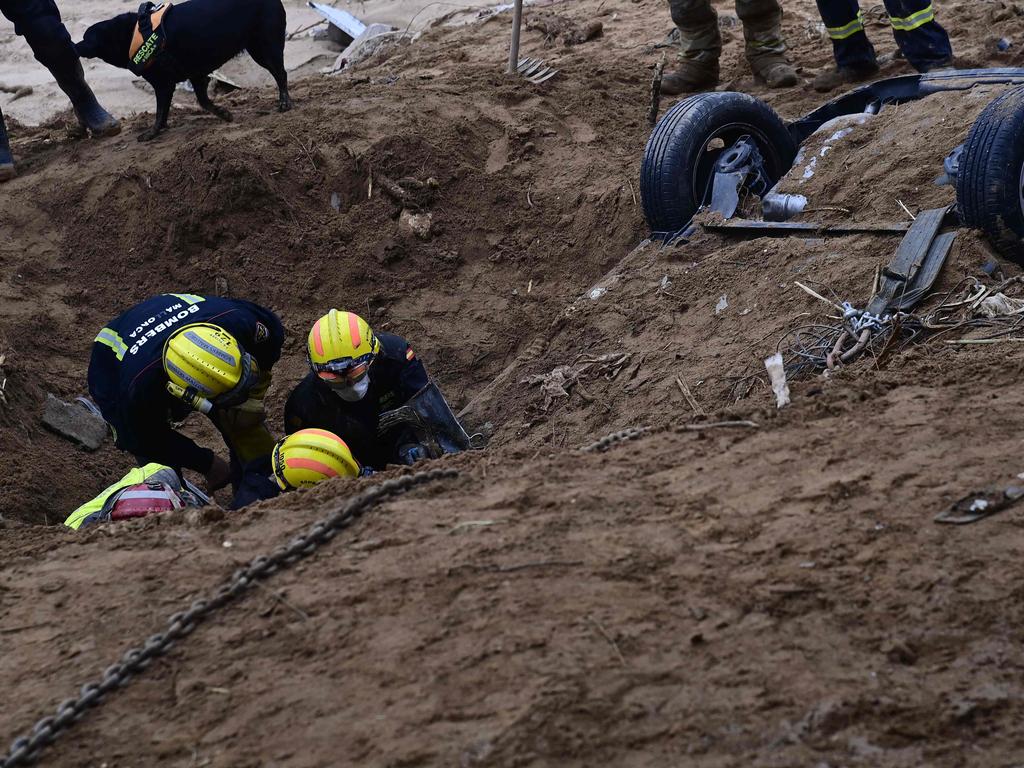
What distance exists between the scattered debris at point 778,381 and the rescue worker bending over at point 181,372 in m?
2.59

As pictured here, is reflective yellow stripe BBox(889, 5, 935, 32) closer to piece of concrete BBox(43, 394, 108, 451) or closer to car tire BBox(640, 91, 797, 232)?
car tire BBox(640, 91, 797, 232)

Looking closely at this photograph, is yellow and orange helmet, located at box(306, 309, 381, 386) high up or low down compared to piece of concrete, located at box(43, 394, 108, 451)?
up

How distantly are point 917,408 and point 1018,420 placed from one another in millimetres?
348

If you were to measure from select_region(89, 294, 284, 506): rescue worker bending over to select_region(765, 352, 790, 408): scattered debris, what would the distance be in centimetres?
259

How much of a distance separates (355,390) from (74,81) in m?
5.17

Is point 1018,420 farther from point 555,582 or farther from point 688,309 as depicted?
point 688,309

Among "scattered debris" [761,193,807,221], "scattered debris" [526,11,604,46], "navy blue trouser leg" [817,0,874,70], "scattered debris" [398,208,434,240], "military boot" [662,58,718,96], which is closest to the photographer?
"scattered debris" [761,193,807,221]

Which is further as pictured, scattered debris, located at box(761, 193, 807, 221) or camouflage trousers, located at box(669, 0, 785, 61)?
camouflage trousers, located at box(669, 0, 785, 61)

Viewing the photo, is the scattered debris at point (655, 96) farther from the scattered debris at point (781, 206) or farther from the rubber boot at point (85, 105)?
the rubber boot at point (85, 105)

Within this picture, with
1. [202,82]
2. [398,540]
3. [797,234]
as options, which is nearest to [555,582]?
[398,540]

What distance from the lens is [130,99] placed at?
1180cm

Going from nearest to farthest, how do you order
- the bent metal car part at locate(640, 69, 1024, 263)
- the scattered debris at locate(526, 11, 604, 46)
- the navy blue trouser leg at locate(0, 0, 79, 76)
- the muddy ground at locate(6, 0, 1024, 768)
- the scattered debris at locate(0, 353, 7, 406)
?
1. the muddy ground at locate(6, 0, 1024, 768)
2. the scattered debris at locate(0, 353, 7, 406)
3. the bent metal car part at locate(640, 69, 1024, 263)
4. the navy blue trouser leg at locate(0, 0, 79, 76)
5. the scattered debris at locate(526, 11, 604, 46)

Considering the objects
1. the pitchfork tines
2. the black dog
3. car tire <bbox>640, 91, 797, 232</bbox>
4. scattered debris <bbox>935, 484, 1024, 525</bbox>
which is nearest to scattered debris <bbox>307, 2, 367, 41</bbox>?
the pitchfork tines

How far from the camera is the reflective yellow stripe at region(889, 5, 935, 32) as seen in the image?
787cm
